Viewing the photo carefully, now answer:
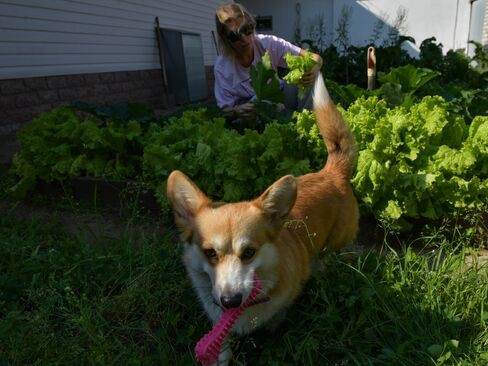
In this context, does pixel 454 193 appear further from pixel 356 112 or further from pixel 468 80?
pixel 468 80

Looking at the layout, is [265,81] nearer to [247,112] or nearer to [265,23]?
[247,112]

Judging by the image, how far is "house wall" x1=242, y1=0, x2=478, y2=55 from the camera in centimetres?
1656

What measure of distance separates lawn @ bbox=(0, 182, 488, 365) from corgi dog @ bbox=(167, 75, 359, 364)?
0.20 metres

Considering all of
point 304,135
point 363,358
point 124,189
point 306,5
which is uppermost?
point 306,5

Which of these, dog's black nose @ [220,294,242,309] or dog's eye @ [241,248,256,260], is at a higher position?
dog's eye @ [241,248,256,260]

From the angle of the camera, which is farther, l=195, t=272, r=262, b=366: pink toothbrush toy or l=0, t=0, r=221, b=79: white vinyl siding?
l=0, t=0, r=221, b=79: white vinyl siding

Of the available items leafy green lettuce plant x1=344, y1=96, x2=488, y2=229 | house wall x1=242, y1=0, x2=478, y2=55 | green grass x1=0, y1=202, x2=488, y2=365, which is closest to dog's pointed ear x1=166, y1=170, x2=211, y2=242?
green grass x1=0, y1=202, x2=488, y2=365

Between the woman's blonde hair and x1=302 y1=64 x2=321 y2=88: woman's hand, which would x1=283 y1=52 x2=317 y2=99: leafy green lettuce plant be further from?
the woman's blonde hair

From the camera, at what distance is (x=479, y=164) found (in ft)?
11.3

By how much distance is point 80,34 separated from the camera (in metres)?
7.44

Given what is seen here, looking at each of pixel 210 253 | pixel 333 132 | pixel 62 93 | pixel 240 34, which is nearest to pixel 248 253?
pixel 210 253

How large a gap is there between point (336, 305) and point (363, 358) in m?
0.42

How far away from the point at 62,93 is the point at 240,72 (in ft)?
11.9

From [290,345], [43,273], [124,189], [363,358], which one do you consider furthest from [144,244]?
[363,358]
